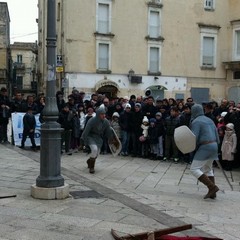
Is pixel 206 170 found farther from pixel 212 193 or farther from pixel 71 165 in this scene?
pixel 71 165

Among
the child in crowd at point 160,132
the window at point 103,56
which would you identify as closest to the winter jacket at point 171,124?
the child in crowd at point 160,132

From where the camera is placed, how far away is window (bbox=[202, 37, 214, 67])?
3612cm

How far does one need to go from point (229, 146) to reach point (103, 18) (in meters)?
21.7

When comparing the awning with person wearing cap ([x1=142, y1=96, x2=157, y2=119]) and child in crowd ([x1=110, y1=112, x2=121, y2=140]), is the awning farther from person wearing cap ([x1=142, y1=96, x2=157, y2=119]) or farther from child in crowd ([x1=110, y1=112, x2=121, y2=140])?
person wearing cap ([x1=142, y1=96, x2=157, y2=119])

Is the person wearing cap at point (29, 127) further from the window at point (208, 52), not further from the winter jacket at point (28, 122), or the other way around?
the window at point (208, 52)

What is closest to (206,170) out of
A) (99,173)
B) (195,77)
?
(99,173)

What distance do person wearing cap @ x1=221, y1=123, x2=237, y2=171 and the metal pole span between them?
5.74 meters

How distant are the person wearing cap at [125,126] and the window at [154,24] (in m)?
20.2

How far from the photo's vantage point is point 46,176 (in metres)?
8.03

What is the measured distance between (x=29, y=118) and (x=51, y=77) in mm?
6928

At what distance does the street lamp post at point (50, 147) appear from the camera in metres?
7.98

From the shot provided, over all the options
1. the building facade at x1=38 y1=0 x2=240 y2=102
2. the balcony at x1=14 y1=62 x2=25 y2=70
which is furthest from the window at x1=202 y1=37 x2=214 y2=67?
the balcony at x1=14 y1=62 x2=25 y2=70

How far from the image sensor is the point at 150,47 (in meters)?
33.9

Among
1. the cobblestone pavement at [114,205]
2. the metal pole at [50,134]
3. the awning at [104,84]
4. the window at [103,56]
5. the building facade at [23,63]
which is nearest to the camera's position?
the cobblestone pavement at [114,205]
